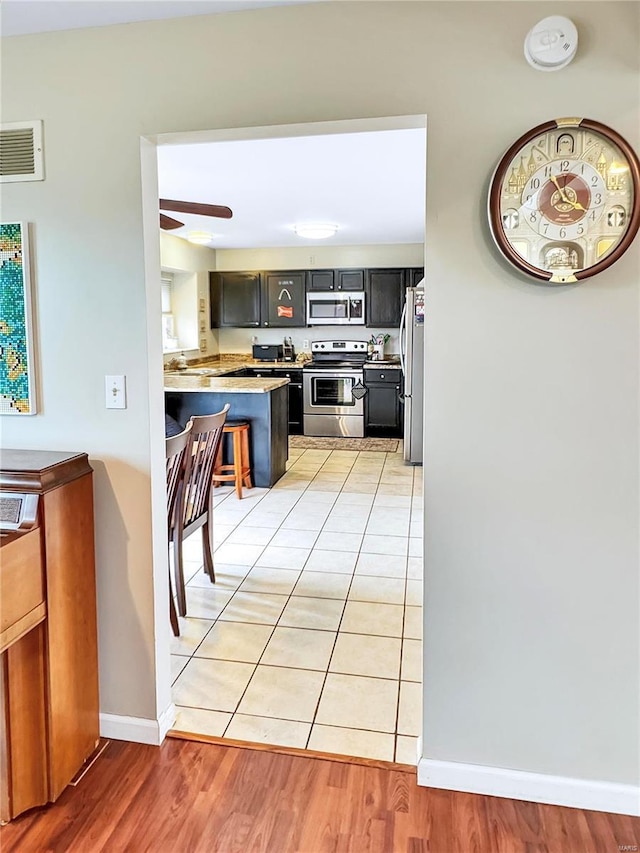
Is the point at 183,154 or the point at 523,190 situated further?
the point at 183,154

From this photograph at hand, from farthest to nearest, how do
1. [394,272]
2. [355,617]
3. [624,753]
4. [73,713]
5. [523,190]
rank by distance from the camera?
[394,272] → [355,617] → [73,713] → [624,753] → [523,190]

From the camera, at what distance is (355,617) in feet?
9.92

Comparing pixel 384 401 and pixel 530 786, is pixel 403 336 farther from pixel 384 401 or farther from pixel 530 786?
pixel 530 786

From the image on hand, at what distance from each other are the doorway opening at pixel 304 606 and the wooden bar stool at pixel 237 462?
0.13 metres

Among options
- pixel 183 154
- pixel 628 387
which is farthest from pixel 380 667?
pixel 183 154

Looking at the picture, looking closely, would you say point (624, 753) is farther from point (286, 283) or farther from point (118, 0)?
point (286, 283)

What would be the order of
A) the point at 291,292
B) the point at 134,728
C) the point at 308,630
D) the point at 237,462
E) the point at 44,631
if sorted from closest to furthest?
the point at 44,631, the point at 134,728, the point at 308,630, the point at 237,462, the point at 291,292

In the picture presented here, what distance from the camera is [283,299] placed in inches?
304

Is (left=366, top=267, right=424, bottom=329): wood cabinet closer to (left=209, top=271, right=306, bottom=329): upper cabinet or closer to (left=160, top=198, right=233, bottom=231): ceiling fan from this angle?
(left=209, top=271, right=306, bottom=329): upper cabinet

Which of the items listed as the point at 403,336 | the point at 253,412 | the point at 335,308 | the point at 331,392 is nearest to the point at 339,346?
the point at 335,308

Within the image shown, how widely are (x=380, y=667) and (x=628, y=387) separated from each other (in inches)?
61.4

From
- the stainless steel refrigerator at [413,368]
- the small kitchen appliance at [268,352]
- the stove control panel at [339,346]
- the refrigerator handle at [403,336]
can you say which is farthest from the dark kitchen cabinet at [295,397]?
the stainless steel refrigerator at [413,368]

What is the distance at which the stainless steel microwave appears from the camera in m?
7.54

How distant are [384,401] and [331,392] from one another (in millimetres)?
643
